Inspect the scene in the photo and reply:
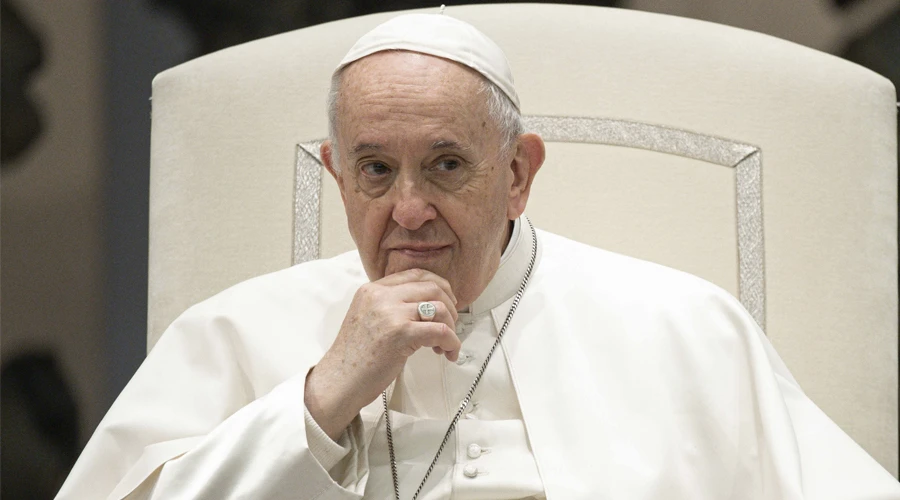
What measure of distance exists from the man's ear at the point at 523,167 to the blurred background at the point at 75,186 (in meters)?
1.27

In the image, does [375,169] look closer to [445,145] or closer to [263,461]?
[445,145]

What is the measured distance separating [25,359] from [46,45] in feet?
3.21

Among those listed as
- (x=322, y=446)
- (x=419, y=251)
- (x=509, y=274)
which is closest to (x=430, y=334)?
(x=419, y=251)

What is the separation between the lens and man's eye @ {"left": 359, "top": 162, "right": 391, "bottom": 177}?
2.04m

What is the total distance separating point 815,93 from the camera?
113 inches

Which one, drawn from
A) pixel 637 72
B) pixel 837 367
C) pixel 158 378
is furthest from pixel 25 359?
pixel 837 367

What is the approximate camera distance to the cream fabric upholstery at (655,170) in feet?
9.20

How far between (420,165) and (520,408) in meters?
0.54

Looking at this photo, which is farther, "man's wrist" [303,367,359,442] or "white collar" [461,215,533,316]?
"white collar" [461,215,533,316]

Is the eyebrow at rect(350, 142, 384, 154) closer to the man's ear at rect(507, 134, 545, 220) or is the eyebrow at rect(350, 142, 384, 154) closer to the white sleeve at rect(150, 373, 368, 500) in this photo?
the man's ear at rect(507, 134, 545, 220)

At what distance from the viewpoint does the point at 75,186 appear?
336 centimetres

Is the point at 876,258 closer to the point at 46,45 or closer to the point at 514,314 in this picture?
the point at 514,314

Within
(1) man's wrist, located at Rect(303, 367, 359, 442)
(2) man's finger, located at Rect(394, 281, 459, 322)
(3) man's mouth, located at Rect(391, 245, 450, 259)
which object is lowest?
(1) man's wrist, located at Rect(303, 367, 359, 442)

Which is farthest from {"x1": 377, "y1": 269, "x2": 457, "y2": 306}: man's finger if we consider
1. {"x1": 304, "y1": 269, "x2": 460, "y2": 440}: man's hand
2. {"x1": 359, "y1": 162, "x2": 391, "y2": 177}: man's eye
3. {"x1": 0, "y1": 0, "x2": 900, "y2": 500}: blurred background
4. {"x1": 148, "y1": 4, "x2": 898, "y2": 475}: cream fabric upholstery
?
{"x1": 0, "y1": 0, "x2": 900, "y2": 500}: blurred background
